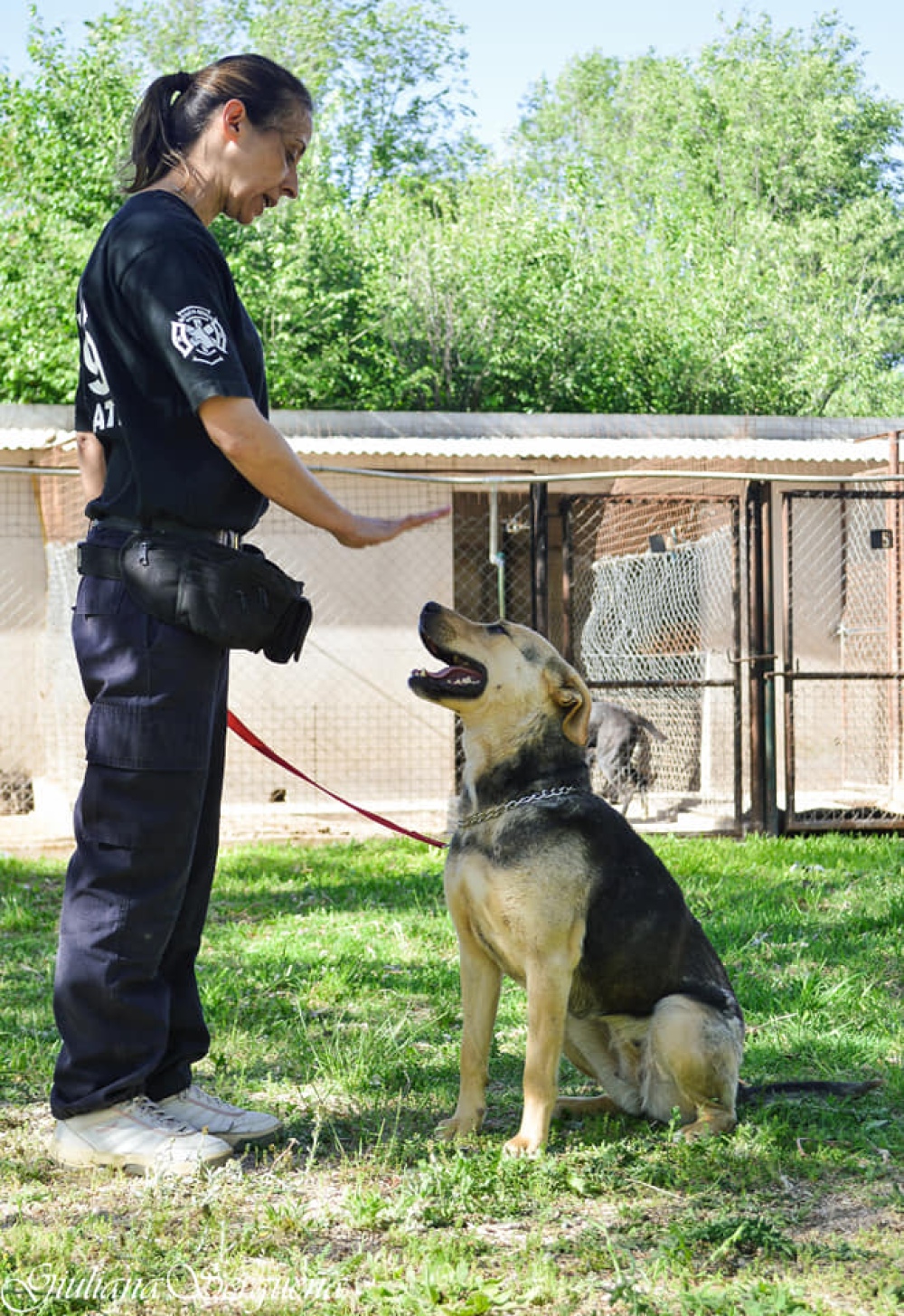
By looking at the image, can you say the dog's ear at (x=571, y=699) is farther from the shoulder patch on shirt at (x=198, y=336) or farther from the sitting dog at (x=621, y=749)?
the sitting dog at (x=621, y=749)

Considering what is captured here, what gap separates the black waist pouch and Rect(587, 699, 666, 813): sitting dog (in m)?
7.01

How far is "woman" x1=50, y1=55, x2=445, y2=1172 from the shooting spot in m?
2.97

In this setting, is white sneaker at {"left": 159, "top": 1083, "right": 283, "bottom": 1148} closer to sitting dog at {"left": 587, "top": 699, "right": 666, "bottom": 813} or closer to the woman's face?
the woman's face

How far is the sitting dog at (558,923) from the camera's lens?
3271mm

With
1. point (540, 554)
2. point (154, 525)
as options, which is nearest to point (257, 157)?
point (154, 525)

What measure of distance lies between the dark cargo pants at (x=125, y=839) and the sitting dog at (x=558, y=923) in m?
0.73

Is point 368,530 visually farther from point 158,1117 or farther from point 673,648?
point 673,648

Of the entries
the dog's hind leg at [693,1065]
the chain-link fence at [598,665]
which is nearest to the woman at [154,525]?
the dog's hind leg at [693,1065]

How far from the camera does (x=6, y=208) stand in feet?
69.9

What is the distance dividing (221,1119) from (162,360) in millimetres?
1811

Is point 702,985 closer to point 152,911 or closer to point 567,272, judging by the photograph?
point 152,911

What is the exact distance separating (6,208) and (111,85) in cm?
257

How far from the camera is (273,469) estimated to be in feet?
9.61

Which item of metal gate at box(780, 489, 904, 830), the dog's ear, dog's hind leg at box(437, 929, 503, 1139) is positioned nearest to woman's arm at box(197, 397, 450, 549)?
the dog's ear
